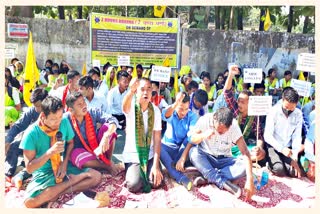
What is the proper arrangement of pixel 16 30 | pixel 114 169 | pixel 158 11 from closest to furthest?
pixel 114 169 → pixel 16 30 → pixel 158 11

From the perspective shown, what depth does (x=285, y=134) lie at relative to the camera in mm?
4480

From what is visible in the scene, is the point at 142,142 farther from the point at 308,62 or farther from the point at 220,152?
the point at 308,62

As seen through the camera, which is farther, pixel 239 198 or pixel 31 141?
pixel 239 198

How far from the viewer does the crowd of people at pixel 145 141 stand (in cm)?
363

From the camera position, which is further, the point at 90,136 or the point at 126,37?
the point at 126,37

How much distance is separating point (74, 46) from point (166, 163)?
15.7 ft

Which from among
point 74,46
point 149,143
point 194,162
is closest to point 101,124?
point 149,143

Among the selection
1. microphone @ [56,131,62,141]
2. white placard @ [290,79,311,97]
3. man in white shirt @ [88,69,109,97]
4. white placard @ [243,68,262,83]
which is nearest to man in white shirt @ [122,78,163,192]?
microphone @ [56,131,62,141]

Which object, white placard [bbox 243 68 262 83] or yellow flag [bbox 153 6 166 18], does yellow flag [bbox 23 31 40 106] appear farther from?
yellow flag [bbox 153 6 166 18]

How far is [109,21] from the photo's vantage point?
7.13 meters

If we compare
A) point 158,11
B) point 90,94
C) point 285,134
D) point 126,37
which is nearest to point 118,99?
point 90,94

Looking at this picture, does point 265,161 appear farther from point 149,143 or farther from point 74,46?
point 74,46

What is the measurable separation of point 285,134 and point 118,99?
7.57 feet

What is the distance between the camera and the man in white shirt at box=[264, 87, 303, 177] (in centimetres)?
435
